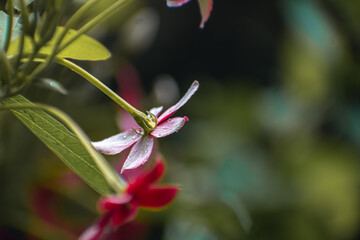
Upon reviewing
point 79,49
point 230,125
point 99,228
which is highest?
point 79,49

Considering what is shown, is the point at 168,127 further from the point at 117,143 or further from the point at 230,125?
the point at 230,125

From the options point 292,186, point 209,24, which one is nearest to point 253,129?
point 292,186

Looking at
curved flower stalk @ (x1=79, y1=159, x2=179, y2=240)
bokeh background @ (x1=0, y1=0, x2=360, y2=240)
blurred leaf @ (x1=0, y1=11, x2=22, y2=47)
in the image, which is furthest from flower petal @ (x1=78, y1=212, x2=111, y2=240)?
bokeh background @ (x1=0, y1=0, x2=360, y2=240)

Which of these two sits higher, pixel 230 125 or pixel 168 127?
pixel 168 127

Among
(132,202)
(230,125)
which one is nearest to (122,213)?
(132,202)

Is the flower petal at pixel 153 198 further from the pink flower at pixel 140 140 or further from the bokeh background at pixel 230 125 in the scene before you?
the bokeh background at pixel 230 125

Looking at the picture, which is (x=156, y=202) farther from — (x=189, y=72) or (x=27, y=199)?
(x=189, y=72)
